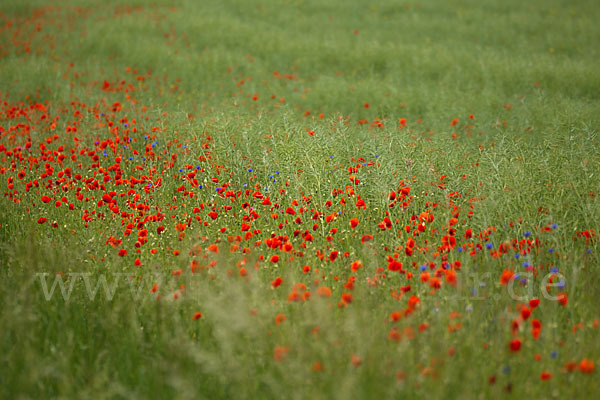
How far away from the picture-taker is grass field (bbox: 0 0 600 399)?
1.87 metres

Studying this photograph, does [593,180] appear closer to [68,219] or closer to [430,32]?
[68,219]

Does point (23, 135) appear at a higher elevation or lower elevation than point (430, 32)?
lower

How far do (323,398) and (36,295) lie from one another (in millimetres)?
1706

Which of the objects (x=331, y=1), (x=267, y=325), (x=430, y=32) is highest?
(x=331, y=1)

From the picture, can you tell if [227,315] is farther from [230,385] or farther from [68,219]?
[68,219]

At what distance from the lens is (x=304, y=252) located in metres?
2.64

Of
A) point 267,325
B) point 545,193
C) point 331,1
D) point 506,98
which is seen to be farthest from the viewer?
point 331,1

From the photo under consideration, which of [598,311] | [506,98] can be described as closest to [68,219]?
[598,311]

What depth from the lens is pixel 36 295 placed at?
7.66ft

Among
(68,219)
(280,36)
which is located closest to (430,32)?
(280,36)

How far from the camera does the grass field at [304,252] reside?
1873mm

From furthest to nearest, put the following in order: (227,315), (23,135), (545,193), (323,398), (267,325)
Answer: (23,135) < (545,193) < (267,325) < (227,315) < (323,398)

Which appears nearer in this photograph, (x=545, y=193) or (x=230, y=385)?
(x=230, y=385)

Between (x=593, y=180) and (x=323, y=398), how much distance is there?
2.97 metres
